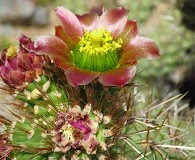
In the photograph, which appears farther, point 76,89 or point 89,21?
point 89,21

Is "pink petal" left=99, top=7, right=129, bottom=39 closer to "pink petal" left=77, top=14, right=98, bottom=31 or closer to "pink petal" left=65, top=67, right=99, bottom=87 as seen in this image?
"pink petal" left=77, top=14, right=98, bottom=31

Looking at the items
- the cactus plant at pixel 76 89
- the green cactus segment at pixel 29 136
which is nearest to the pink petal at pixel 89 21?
the cactus plant at pixel 76 89

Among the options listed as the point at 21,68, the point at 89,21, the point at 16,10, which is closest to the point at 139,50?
the point at 89,21

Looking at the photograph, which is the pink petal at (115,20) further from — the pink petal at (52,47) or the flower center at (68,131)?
the flower center at (68,131)

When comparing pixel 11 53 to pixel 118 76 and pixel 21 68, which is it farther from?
pixel 118 76

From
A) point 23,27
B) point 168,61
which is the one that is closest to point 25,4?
point 23,27

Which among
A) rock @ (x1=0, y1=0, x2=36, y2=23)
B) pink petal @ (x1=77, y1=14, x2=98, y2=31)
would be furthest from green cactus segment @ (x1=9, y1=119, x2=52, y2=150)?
rock @ (x1=0, y1=0, x2=36, y2=23)
